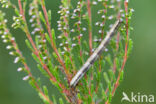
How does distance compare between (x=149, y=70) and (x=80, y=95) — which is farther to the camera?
(x=149, y=70)

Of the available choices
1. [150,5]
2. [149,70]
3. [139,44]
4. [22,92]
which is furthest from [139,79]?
[22,92]

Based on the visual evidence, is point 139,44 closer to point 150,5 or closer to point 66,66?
point 150,5

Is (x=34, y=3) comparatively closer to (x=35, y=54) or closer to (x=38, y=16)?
(x=38, y=16)

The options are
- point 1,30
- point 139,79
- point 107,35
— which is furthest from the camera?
point 139,79

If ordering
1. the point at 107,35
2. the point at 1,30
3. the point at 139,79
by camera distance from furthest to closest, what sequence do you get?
the point at 139,79 < the point at 107,35 < the point at 1,30

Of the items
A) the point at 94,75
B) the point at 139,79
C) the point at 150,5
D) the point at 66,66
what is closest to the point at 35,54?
the point at 66,66

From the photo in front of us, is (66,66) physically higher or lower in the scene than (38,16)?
lower

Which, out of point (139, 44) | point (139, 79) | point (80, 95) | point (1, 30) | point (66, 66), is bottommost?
point (139, 79)
